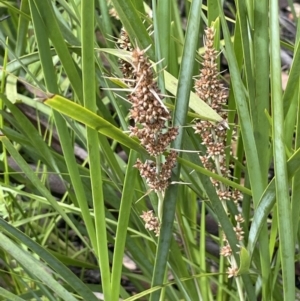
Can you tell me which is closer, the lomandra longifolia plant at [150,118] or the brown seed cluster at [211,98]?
the lomandra longifolia plant at [150,118]

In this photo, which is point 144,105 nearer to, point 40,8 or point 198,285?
point 40,8

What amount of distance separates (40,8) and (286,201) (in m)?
0.24

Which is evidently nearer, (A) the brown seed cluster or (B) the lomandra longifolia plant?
(B) the lomandra longifolia plant

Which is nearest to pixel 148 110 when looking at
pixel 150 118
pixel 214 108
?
pixel 150 118

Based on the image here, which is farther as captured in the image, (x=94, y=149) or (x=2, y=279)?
(x=2, y=279)

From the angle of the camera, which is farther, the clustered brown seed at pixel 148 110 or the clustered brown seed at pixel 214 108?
the clustered brown seed at pixel 214 108

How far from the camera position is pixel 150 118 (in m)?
0.33

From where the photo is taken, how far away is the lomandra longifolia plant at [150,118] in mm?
308

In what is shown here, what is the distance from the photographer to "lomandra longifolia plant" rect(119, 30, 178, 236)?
31 centimetres

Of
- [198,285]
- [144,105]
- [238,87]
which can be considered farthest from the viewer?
[198,285]

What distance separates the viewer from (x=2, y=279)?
2.58 ft

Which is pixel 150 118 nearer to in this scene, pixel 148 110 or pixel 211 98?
pixel 148 110

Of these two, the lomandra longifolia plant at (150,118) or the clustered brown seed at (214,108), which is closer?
the lomandra longifolia plant at (150,118)

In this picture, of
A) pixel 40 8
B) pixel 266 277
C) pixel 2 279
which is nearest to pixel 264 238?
pixel 266 277
